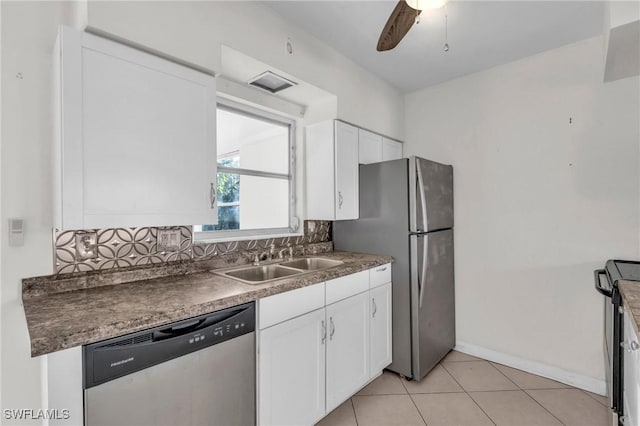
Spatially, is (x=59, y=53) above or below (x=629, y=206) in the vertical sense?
above

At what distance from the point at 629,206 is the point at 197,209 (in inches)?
111

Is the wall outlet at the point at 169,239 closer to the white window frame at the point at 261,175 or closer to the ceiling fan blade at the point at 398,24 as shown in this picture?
the white window frame at the point at 261,175

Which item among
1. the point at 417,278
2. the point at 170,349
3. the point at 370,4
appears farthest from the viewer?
the point at 417,278

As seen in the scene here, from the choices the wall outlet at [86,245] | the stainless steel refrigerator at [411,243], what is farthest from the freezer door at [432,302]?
the wall outlet at [86,245]

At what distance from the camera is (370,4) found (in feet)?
6.23

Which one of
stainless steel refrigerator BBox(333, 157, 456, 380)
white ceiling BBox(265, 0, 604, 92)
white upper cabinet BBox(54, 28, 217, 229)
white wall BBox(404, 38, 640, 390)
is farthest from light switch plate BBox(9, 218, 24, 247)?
white wall BBox(404, 38, 640, 390)

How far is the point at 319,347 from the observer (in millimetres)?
1814

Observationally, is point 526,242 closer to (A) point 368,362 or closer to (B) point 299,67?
(A) point 368,362

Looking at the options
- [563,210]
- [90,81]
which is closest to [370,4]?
[90,81]

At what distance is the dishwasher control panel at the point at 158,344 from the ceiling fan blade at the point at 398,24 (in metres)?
1.51

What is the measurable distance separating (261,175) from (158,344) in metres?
1.55

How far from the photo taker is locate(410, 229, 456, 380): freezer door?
7.75 feet

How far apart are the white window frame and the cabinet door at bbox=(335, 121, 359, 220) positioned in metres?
0.44

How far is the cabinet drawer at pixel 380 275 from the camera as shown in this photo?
2275mm
